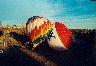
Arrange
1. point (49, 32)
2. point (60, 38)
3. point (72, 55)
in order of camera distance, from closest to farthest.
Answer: point (72, 55) < point (60, 38) < point (49, 32)

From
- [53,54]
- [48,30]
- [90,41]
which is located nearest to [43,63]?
[53,54]

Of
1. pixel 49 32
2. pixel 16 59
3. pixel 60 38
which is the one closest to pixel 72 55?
pixel 60 38

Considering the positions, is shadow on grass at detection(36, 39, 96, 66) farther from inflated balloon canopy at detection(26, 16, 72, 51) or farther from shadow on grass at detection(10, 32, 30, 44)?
shadow on grass at detection(10, 32, 30, 44)

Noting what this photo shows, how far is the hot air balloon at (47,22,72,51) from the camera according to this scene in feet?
56.9

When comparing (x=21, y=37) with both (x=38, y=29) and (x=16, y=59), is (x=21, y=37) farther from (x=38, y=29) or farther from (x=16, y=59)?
(x=16, y=59)

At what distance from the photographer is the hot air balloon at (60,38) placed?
17344mm

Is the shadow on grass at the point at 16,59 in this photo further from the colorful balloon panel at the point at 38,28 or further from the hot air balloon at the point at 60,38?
the hot air balloon at the point at 60,38

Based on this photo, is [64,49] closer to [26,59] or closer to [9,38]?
[26,59]

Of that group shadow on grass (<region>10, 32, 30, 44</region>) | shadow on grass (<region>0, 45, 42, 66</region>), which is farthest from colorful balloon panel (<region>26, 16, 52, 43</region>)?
shadow on grass (<region>10, 32, 30, 44</region>)

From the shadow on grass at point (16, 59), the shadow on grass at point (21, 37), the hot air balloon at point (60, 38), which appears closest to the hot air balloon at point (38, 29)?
the hot air balloon at point (60, 38)

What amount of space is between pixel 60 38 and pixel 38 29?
2143mm

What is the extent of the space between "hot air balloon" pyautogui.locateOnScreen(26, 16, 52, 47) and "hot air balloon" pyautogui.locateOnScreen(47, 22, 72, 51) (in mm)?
676

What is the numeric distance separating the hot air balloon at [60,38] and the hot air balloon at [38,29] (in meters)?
0.68

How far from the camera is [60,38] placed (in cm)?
1734
